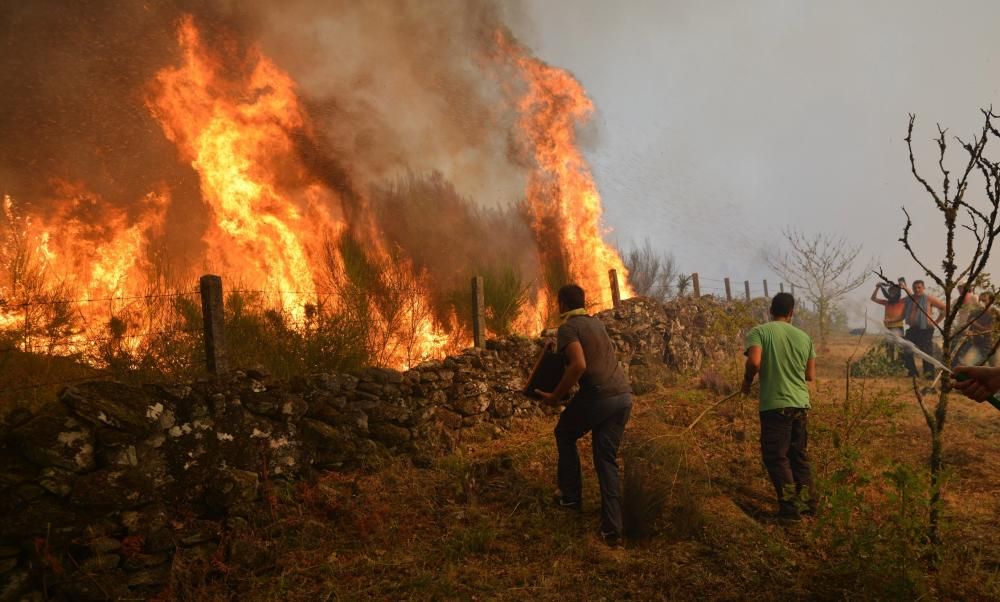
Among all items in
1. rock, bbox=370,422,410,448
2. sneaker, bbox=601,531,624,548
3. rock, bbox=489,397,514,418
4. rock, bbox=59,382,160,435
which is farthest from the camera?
rock, bbox=489,397,514,418

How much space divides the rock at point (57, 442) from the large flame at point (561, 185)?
991cm

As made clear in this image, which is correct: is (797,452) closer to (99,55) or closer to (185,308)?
(185,308)

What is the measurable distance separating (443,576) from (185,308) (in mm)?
4870

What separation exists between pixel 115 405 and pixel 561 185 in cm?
1188

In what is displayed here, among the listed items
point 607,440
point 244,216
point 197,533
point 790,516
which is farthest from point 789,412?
point 244,216

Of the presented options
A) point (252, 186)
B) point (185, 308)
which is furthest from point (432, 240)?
point (185, 308)

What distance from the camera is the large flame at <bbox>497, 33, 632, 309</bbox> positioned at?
1370 cm

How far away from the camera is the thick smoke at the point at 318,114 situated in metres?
10.0

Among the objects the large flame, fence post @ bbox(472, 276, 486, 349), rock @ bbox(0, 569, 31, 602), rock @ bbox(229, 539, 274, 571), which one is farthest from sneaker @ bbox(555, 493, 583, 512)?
the large flame

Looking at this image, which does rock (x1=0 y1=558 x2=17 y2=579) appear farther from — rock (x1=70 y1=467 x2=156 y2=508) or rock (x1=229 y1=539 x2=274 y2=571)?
rock (x1=229 y1=539 x2=274 y2=571)

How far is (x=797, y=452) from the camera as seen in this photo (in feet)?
16.3

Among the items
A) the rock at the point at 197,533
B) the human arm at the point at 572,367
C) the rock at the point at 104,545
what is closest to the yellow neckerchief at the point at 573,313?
the human arm at the point at 572,367

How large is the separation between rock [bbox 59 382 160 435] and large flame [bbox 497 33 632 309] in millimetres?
9412

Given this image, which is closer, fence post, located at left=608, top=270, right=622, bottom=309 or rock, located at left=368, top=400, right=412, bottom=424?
rock, located at left=368, top=400, right=412, bottom=424
